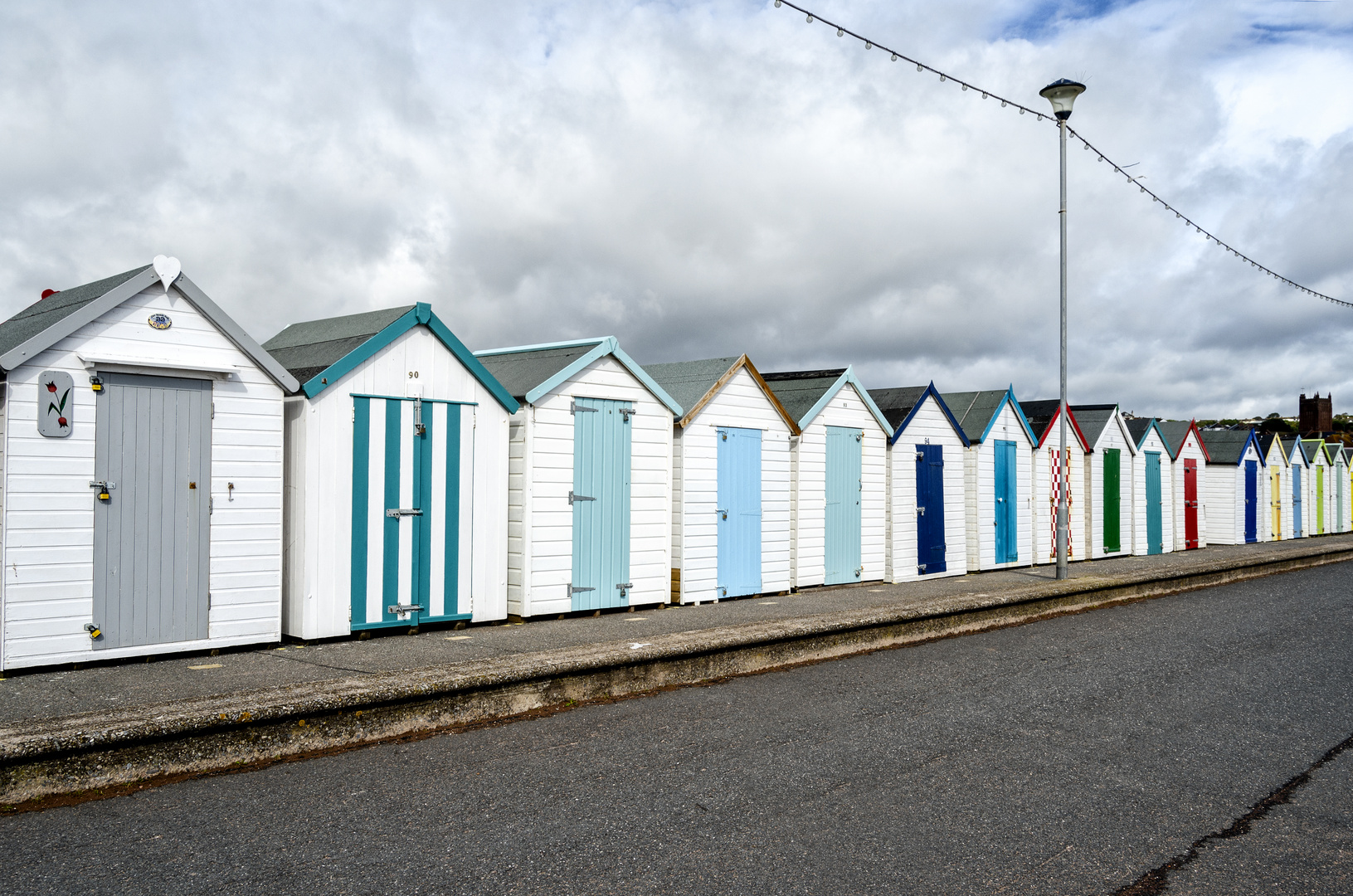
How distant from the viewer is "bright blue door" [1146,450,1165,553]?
2294 centimetres

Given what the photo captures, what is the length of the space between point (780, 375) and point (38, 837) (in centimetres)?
1226

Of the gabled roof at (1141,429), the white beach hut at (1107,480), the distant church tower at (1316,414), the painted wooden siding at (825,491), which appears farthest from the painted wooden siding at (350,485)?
the distant church tower at (1316,414)

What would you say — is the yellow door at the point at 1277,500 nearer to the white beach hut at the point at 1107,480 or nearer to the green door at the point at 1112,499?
the white beach hut at the point at 1107,480

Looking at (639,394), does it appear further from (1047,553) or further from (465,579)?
(1047,553)

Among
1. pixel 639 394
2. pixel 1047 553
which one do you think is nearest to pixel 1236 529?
pixel 1047 553

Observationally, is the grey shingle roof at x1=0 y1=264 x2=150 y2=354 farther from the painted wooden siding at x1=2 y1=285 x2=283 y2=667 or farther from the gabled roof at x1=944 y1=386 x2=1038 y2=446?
the gabled roof at x1=944 y1=386 x2=1038 y2=446

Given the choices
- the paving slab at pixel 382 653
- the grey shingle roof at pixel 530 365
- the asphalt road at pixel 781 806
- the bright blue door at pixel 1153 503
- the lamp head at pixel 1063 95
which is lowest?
the asphalt road at pixel 781 806

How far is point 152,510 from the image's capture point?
799 centimetres

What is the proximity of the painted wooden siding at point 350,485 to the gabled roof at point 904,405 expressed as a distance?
736 cm

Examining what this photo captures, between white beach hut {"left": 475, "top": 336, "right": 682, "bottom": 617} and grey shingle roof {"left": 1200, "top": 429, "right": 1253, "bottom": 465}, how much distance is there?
2121 cm

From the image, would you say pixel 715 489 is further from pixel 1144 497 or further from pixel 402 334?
pixel 1144 497

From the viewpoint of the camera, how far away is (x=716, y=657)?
8.57 metres

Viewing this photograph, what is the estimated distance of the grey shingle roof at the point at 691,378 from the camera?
1267cm

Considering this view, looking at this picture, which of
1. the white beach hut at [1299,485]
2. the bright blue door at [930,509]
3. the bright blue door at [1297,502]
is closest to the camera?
the bright blue door at [930,509]
